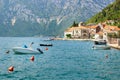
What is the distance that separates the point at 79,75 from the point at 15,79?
33.2 feet

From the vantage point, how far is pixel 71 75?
53.0 meters

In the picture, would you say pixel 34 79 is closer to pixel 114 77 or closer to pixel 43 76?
pixel 43 76

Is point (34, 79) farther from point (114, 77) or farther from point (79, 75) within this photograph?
point (114, 77)

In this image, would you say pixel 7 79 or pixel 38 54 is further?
pixel 38 54

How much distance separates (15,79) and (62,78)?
683 cm

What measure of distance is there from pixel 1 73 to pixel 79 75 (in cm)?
1248

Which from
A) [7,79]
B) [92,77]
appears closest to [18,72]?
[7,79]

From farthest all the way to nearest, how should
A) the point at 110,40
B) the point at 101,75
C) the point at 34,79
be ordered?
the point at 110,40 < the point at 101,75 < the point at 34,79

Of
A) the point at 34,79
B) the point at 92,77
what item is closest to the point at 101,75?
the point at 92,77

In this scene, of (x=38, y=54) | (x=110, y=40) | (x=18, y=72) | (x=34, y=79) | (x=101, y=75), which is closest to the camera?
(x=34, y=79)

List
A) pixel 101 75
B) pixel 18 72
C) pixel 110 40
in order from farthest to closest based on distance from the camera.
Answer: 1. pixel 110 40
2. pixel 18 72
3. pixel 101 75

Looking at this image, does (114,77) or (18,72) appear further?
(18,72)

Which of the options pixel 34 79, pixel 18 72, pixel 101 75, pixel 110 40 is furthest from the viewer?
pixel 110 40

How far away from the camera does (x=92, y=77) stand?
5091cm
